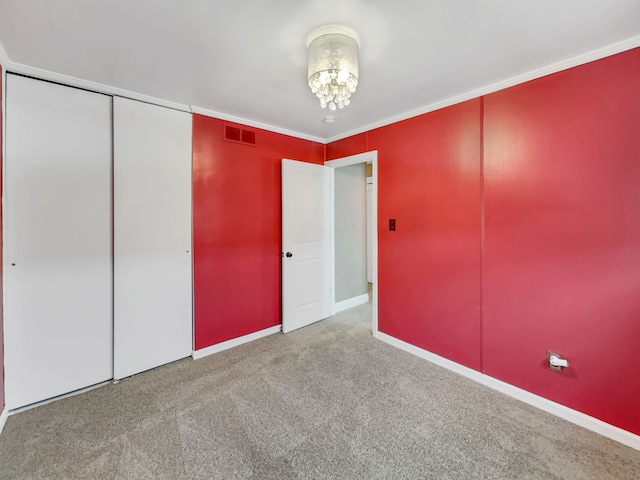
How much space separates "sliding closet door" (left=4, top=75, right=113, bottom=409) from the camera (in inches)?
73.4

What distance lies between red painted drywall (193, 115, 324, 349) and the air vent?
0.05 meters

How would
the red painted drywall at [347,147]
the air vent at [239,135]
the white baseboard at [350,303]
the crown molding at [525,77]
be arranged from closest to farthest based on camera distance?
the crown molding at [525,77]
the air vent at [239,135]
the red painted drywall at [347,147]
the white baseboard at [350,303]

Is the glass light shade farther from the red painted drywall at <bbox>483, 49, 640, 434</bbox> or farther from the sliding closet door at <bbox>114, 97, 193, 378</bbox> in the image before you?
the sliding closet door at <bbox>114, 97, 193, 378</bbox>

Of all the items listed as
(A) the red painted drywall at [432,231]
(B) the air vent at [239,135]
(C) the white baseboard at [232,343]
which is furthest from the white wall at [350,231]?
(B) the air vent at [239,135]

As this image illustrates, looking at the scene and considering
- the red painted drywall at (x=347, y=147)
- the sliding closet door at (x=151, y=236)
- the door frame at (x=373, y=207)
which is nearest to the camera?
the sliding closet door at (x=151, y=236)

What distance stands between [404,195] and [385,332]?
1551 mm

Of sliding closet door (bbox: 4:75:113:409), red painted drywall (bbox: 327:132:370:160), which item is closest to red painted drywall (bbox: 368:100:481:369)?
red painted drywall (bbox: 327:132:370:160)

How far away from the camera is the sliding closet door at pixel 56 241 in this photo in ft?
6.12

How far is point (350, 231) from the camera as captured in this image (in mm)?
4090

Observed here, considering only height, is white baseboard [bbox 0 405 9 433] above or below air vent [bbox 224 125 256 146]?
below

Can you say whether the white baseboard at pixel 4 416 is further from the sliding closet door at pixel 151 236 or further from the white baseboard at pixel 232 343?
the white baseboard at pixel 232 343

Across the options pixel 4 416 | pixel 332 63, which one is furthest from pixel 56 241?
pixel 332 63

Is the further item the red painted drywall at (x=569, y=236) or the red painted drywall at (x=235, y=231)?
the red painted drywall at (x=235, y=231)

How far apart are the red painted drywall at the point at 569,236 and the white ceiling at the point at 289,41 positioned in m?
0.31
